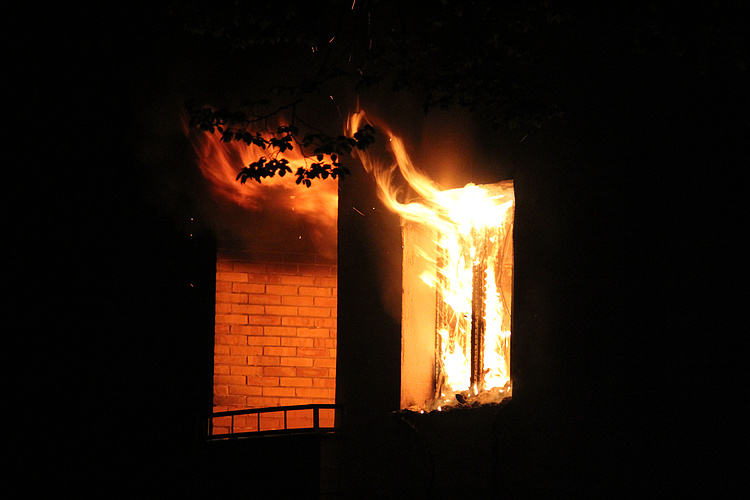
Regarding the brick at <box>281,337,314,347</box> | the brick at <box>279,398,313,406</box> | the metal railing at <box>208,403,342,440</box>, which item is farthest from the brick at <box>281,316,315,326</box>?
the metal railing at <box>208,403,342,440</box>

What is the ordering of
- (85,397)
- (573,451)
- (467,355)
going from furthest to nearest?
(85,397), (467,355), (573,451)

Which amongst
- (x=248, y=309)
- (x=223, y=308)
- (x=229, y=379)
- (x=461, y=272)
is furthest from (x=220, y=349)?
(x=461, y=272)

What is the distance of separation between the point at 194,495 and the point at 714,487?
21.7ft

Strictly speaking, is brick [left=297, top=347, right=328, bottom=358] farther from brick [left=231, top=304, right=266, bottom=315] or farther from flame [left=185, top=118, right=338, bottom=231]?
flame [left=185, top=118, right=338, bottom=231]

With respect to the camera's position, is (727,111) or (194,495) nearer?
(727,111)

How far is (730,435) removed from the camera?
13.9ft

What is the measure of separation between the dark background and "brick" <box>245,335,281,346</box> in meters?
0.57

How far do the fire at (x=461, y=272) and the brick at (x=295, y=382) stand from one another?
294 cm

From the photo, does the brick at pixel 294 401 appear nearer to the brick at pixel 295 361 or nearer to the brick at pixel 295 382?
the brick at pixel 295 382

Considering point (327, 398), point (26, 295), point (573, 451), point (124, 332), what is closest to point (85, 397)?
point (124, 332)

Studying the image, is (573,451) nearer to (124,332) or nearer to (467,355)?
(467,355)

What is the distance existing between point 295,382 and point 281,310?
945 mm

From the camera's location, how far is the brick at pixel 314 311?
29.7 ft

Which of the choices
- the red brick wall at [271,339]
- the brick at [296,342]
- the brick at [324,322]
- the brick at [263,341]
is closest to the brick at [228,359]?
the red brick wall at [271,339]
